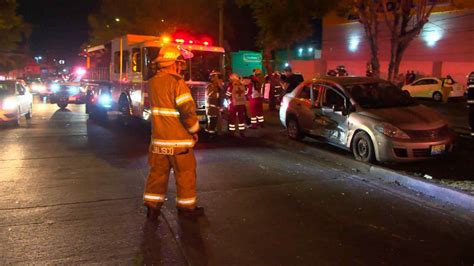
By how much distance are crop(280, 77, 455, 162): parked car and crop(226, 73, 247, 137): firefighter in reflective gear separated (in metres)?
1.39

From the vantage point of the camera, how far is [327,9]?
18078mm

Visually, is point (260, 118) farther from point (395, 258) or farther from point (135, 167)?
point (395, 258)

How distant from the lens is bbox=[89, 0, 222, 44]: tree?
32.9 metres

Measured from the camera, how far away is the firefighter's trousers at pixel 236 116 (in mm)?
11906

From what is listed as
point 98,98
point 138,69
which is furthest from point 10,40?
point 138,69

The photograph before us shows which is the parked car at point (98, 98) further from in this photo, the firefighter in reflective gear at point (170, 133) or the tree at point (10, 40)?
the tree at point (10, 40)

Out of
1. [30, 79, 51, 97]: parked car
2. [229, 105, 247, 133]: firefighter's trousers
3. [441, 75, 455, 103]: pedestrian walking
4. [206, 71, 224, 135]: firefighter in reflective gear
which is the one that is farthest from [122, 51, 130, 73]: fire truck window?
[30, 79, 51, 97]: parked car

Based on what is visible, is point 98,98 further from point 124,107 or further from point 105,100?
point 124,107

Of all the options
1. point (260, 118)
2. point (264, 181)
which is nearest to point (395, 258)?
point (264, 181)

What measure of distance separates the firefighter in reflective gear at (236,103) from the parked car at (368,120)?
1.39 meters

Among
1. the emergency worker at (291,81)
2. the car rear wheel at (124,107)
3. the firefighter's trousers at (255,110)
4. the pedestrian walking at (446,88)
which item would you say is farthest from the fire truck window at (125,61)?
the pedestrian walking at (446,88)

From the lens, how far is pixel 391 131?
26.4 ft

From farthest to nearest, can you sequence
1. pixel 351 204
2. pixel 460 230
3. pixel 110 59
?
pixel 110 59, pixel 351 204, pixel 460 230

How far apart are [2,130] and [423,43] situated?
985 inches
